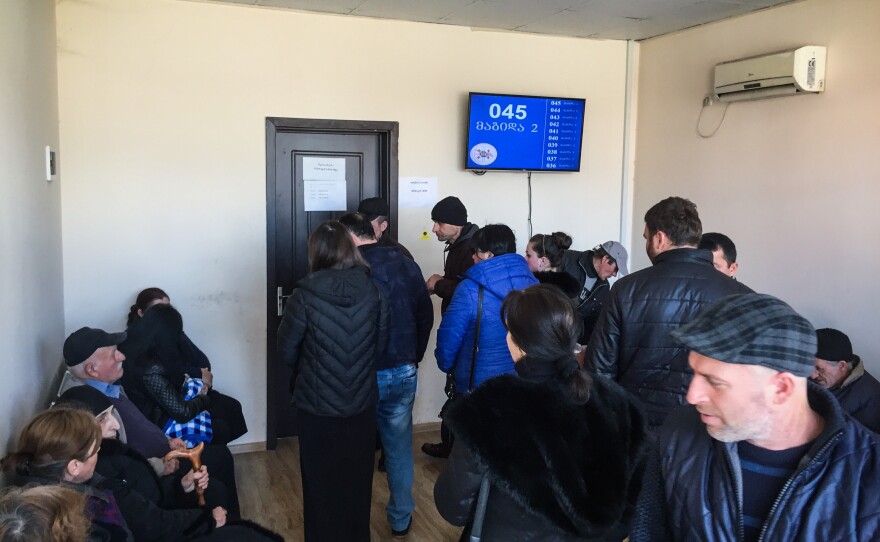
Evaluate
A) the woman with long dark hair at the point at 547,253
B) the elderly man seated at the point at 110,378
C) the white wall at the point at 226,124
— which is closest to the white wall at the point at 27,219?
the elderly man seated at the point at 110,378

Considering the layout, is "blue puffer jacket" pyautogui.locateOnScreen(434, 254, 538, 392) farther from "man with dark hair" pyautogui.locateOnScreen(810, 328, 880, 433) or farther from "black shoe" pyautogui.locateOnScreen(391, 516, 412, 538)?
"man with dark hair" pyautogui.locateOnScreen(810, 328, 880, 433)

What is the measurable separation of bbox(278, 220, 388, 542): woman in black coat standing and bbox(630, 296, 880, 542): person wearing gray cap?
1.57 meters

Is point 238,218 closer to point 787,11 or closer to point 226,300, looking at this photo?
point 226,300

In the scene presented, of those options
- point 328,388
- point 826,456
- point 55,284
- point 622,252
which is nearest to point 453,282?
point 622,252

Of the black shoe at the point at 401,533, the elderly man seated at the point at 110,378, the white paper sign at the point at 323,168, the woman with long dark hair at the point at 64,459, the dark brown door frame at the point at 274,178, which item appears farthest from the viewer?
the white paper sign at the point at 323,168

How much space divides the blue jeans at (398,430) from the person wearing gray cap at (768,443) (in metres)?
1.95

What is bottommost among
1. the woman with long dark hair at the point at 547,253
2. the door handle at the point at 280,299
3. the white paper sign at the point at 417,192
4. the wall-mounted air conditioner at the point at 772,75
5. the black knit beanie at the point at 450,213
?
the door handle at the point at 280,299

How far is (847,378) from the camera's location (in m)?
3.25

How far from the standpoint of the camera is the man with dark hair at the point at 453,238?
3873 millimetres

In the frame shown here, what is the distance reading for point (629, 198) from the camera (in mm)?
5059

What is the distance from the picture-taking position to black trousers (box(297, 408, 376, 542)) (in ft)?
9.39

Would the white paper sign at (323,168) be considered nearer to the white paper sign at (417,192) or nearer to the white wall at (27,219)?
the white paper sign at (417,192)

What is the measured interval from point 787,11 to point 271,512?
3.61m

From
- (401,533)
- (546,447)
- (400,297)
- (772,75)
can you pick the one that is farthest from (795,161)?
(546,447)
